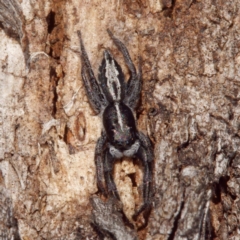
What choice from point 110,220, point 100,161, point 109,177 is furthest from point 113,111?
point 110,220

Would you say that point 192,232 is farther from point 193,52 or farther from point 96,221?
point 193,52

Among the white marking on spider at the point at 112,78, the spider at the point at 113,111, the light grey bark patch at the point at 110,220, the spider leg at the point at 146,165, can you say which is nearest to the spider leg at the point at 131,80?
the spider at the point at 113,111

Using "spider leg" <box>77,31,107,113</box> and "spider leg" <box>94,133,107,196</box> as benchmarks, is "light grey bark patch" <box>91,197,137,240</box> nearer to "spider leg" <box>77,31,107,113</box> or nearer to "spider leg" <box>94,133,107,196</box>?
"spider leg" <box>94,133,107,196</box>

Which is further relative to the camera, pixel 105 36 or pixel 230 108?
pixel 105 36

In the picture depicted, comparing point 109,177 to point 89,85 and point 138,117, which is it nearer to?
point 138,117

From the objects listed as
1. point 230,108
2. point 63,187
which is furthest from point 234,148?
point 63,187

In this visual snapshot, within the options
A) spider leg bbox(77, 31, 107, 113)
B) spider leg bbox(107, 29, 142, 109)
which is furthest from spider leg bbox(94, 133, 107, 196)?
spider leg bbox(107, 29, 142, 109)
